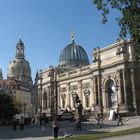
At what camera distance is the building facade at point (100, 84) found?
203 ft

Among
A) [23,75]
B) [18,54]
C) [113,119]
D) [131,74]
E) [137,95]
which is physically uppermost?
[18,54]

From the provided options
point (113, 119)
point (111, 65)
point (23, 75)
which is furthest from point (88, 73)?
point (23, 75)

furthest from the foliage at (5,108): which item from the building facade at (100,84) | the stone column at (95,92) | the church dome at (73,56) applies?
the church dome at (73,56)

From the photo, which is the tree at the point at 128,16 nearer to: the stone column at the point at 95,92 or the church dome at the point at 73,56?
the stone column at the point at 95,92

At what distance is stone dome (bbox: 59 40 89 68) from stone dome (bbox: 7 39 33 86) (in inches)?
1762

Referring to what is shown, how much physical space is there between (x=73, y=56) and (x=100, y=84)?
32.3 metres

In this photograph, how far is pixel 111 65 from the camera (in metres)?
65.9

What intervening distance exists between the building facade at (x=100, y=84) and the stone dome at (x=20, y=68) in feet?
173

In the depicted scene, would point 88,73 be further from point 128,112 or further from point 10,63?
point 10,63

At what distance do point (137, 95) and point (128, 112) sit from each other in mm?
4844

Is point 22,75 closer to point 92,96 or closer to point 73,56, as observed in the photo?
point 73,56

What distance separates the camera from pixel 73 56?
100562mm

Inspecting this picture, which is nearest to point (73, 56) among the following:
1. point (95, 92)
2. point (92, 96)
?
point (92, 96)

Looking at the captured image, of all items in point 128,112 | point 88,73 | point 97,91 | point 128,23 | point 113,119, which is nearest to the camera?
point 128,23
